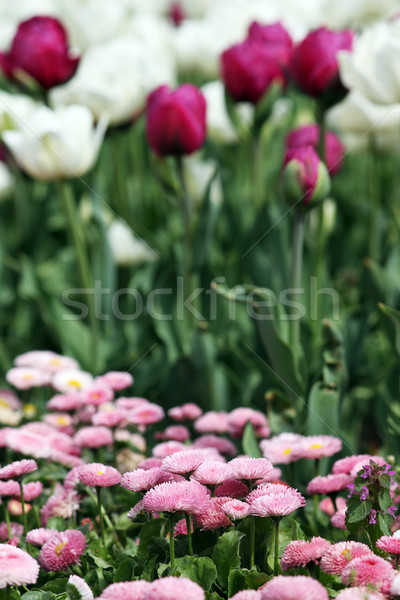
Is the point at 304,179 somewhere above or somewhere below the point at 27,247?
above

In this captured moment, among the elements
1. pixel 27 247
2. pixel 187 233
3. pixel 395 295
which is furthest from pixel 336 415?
pixel 27 247

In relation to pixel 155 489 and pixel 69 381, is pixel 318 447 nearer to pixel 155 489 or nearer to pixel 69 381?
pixel 155 489

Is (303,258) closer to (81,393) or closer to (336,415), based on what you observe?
(336,415)

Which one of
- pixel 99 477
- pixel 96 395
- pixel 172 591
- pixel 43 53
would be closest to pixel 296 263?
pixel 96 395

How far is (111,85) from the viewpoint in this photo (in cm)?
188

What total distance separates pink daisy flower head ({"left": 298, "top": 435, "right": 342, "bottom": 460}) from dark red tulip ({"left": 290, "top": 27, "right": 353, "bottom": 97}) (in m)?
0.77

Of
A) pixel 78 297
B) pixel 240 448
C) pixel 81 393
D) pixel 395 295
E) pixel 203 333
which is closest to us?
pixel 81 393

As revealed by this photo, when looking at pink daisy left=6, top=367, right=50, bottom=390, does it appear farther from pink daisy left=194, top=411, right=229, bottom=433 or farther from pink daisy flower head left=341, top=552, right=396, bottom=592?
pink daisy flower head left=341, top=552, right=396, bottom=592

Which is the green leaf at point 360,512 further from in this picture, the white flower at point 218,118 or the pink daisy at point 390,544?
the white flower at point 218,118

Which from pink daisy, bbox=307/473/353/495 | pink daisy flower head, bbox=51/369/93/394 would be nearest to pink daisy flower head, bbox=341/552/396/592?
pink daisy, bbox=307/473/353/495

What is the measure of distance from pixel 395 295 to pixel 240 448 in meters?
0.51

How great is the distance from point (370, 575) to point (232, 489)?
0.23 m

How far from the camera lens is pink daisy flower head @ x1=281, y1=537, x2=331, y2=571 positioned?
0.81m

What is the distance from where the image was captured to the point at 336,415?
135cm
